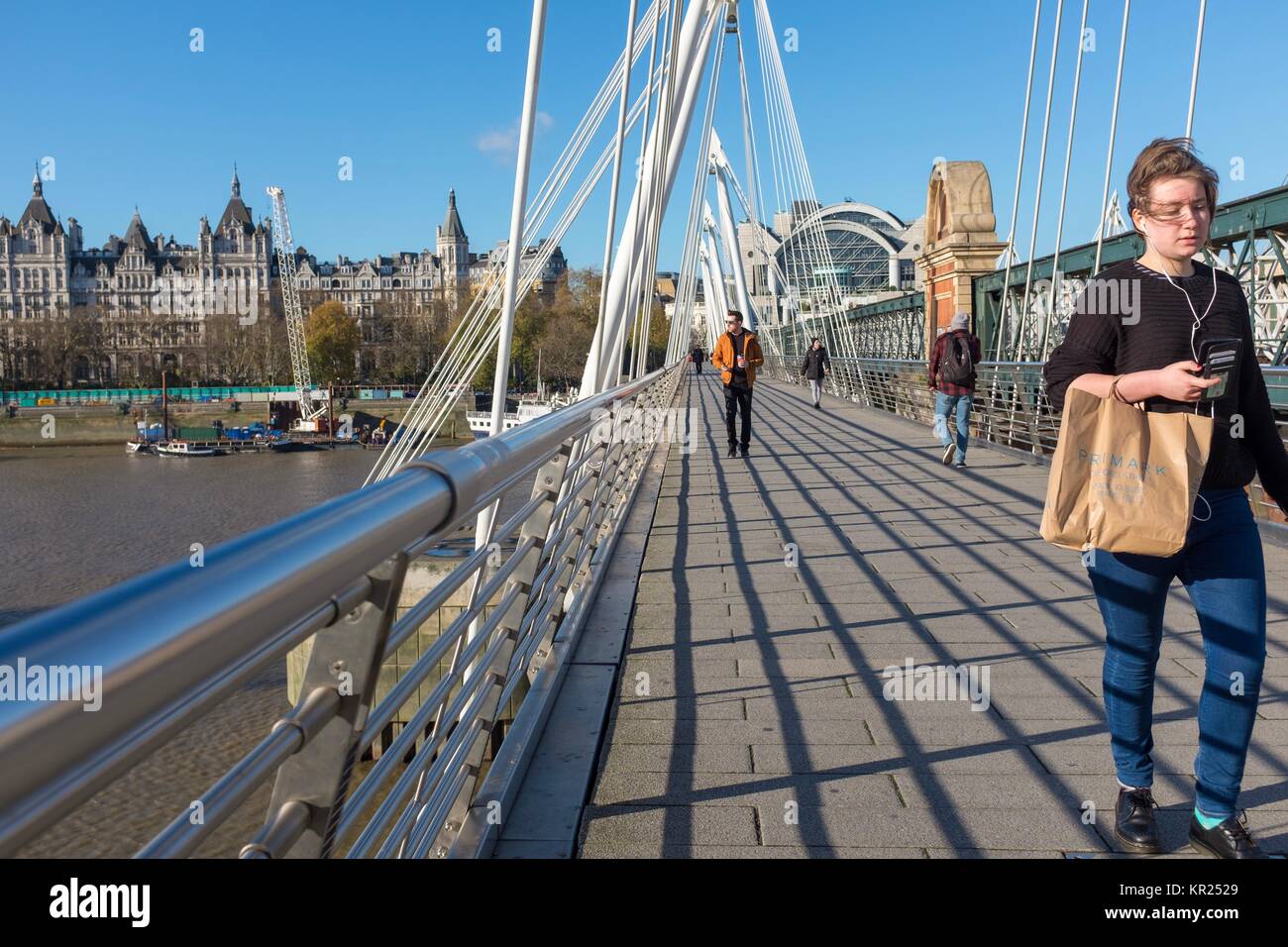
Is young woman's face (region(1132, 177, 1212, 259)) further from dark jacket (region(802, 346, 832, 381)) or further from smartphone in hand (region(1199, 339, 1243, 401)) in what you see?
dark jacket (region(802, 346, 832, 381))

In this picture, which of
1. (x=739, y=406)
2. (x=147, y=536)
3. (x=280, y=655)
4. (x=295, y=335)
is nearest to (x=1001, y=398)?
(x=739, y=406)

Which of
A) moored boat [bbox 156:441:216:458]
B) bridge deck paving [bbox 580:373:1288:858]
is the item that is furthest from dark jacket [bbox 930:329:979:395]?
moored boat [bbox 156:441:216:458]

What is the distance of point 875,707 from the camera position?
3410 mm

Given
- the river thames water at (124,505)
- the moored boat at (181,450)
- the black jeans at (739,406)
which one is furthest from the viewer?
the moored boat at (181,450)

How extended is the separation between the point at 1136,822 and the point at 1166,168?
129 cm

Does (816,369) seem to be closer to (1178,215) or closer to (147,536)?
(1178,215)

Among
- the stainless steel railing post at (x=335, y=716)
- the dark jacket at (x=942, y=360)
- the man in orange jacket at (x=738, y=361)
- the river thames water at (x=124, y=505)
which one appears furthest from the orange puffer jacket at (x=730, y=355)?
the river thames water at (x=124, y=505)

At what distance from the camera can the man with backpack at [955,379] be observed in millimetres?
10586

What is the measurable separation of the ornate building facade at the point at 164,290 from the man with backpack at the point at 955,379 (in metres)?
73.8

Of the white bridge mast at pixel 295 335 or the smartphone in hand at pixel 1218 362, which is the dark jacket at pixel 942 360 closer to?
the smartphone in hand at pixel 1218 362
